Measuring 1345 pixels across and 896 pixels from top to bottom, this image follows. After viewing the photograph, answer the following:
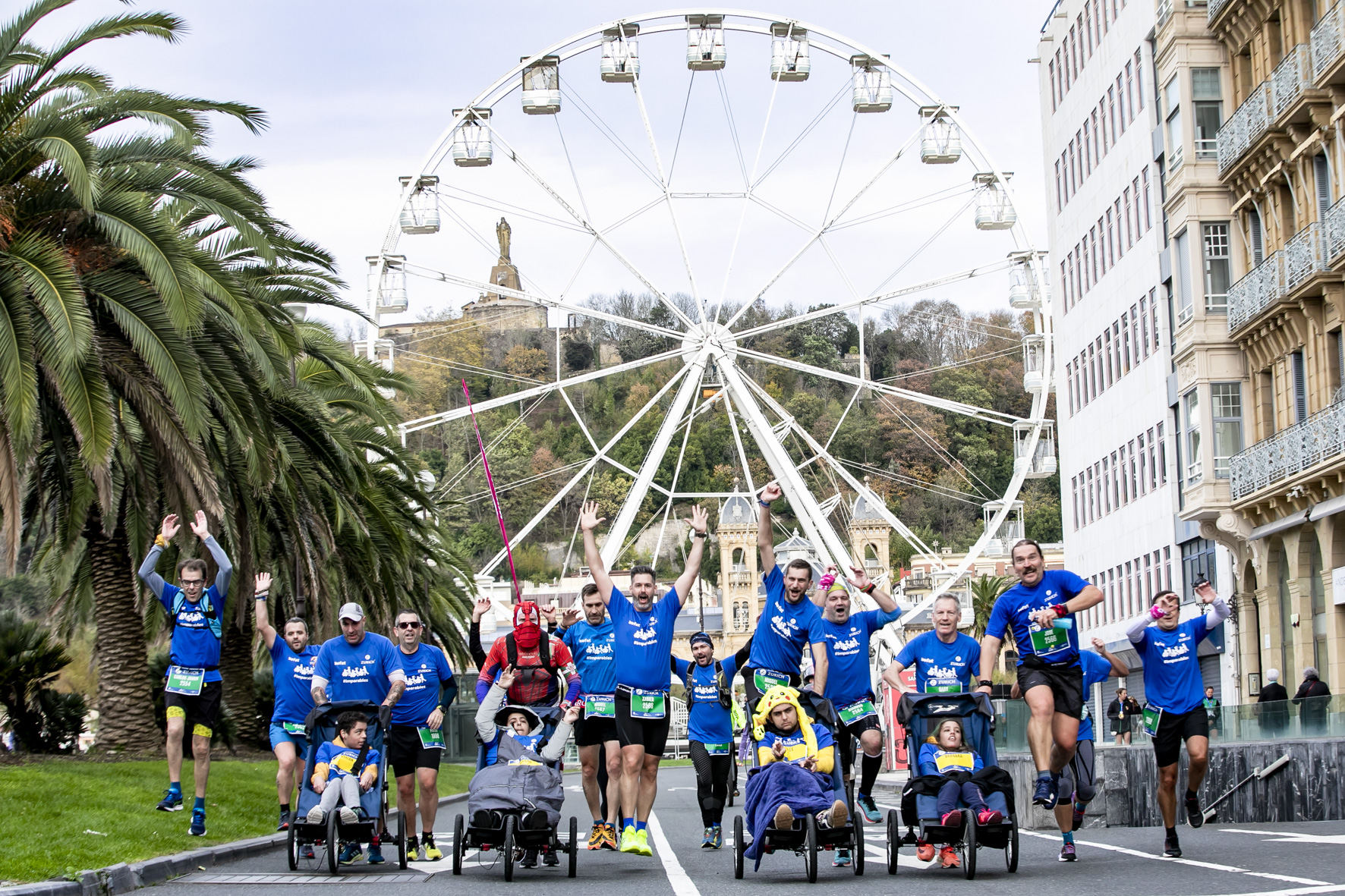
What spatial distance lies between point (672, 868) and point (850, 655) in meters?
2.38

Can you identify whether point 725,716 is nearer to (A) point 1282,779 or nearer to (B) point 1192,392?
(A) point 1282,779

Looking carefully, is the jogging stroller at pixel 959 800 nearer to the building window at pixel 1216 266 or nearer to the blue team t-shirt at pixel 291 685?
the blue team t-shirt at pixel 291 685

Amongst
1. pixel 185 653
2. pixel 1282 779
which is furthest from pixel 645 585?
pixel 1282 779

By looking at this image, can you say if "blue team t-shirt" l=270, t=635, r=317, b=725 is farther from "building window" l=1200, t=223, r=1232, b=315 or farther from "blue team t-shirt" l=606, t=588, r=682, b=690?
"building window" l=1200, t=223, r=1232, b=315

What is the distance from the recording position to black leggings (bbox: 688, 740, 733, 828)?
47.9ft

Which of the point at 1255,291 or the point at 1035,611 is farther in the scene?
the point at 1255,291

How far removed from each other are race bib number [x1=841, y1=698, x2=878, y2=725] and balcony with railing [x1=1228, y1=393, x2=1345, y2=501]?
16.7 m

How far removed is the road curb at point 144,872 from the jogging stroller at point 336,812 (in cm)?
80

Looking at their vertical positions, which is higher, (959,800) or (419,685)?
(419,685)

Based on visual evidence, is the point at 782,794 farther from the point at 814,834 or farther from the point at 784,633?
the point at 784,633

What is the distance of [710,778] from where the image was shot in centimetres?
1463

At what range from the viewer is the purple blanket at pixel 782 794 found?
11.8 m

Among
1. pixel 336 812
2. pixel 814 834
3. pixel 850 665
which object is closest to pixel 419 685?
pixel 336 812

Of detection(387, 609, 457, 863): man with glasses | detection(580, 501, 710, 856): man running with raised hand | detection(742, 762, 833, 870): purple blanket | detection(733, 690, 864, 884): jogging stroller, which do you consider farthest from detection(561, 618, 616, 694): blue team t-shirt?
detection(742, 762, 833, 870): purple blanket
